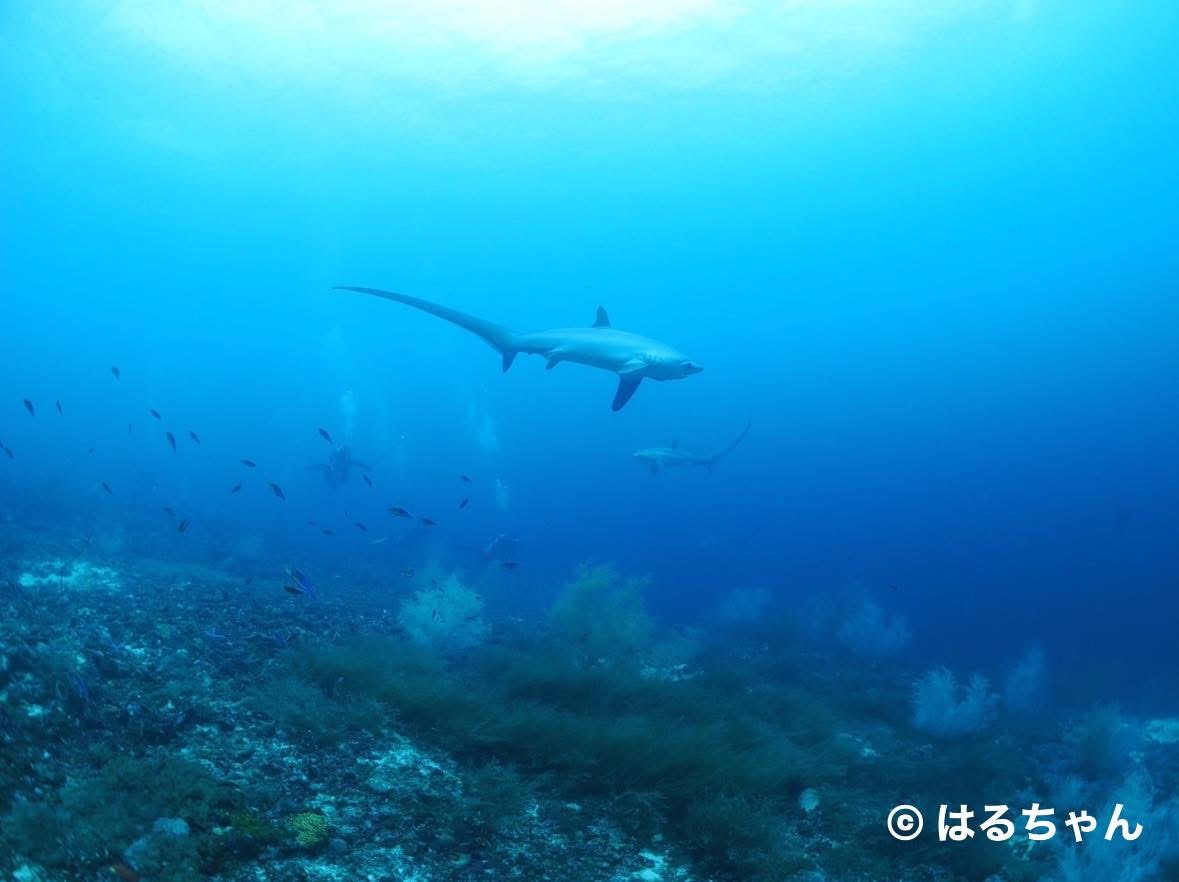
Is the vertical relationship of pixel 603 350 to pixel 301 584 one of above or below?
above

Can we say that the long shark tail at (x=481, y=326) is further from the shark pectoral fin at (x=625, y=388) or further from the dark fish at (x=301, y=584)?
the dark fish at (x=301, y=584)

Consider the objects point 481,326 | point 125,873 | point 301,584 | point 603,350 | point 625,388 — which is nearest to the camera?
point 125,873

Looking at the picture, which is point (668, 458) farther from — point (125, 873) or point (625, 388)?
point (125, 873)

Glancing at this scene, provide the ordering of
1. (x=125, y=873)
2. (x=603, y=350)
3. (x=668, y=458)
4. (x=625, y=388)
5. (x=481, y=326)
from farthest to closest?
(x=668, y=458) → (x=625, y=388) → (x=603, y=350) → (x=481, y=326) → (x=125, y=873)

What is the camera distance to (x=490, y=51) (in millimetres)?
33469

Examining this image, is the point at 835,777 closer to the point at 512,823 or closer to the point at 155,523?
the point at 512,823

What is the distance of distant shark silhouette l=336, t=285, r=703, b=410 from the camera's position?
1241cm

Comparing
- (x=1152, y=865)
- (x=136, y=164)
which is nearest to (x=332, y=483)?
(x=1152, y=865)

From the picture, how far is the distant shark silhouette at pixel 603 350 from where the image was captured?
40.7 feet

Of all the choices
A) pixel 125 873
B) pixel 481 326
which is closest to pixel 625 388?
pixel 481 326

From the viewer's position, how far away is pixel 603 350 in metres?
12.7

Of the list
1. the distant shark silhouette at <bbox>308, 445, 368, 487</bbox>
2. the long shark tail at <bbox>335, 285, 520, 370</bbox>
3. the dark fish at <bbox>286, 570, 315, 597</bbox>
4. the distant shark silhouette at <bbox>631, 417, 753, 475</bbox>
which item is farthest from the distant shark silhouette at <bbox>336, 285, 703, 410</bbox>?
the distant shark silhouette at <bbox>308, 445, 368, 487</bbox>

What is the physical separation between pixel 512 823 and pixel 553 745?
1258mm

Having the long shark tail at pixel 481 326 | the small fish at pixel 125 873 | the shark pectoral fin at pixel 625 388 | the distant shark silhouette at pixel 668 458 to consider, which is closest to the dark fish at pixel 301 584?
the long shark tail at pixel 481 326
